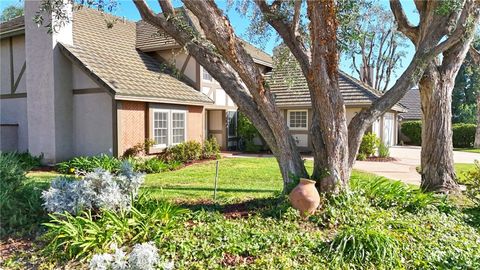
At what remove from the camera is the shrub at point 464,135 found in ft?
83.9

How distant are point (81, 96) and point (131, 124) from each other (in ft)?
7.27

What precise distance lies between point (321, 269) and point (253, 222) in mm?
1413

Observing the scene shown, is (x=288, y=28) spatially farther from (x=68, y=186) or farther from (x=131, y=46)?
(x=131, y=46)

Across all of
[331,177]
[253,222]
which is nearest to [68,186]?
[253,222]

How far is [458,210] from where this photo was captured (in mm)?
6441

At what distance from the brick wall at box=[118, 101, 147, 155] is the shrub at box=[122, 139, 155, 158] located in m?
0.14

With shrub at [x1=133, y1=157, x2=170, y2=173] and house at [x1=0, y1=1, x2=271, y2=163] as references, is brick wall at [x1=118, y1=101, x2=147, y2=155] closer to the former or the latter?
house at [x1=0, y1=1, x2=271, y2=163]

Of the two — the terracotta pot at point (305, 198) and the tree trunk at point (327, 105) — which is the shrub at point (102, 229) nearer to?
the terracotta pot at point (305, 198)

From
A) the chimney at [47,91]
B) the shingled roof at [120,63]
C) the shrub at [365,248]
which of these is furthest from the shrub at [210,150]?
the shrub at [365,248]

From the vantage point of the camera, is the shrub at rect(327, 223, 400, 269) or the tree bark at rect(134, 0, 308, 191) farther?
the tree bark at rect(134, 0, 308, 191)

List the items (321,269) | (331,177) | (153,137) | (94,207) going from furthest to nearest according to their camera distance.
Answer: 1. (153,137)
2. (331,177)
3. (94,207)
4. (321,269)

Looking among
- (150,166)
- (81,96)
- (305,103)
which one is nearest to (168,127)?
(150,166)

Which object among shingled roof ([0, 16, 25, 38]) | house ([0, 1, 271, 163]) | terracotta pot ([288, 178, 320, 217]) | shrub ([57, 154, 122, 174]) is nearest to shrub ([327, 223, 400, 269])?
terracotta pot ([288, 178, 320, 217])

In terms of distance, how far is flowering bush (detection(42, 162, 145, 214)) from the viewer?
15.6 feet
